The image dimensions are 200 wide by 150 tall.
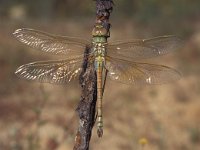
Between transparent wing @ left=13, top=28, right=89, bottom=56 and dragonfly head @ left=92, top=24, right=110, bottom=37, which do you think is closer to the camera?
dragonfly head @ left=92, top=24, right=110, bottom=37

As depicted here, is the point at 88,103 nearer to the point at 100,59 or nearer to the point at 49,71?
the point at 100,59

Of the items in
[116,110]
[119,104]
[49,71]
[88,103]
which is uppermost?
[119,104]

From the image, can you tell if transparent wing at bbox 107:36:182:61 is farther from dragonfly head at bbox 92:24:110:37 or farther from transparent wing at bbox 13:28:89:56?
dragonfly head at bbox 92:24:110:37

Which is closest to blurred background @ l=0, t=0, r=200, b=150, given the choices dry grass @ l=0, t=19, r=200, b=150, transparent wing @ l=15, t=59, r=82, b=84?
dry grass @ l=0, t=19, r=200, b=150

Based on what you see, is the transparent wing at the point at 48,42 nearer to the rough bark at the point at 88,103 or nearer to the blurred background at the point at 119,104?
the rough bark at the point at 88,103

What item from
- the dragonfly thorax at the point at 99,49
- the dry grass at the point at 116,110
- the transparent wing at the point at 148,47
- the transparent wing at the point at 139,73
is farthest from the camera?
the dry grass at the point at 116,110

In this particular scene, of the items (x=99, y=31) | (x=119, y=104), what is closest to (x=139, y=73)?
(x=99, y=31)

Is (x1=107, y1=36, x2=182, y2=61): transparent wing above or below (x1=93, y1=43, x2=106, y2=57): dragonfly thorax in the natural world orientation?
above

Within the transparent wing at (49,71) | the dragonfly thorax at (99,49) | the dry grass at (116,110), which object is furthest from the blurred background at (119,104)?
the dragonfly thorax at (99,49)
